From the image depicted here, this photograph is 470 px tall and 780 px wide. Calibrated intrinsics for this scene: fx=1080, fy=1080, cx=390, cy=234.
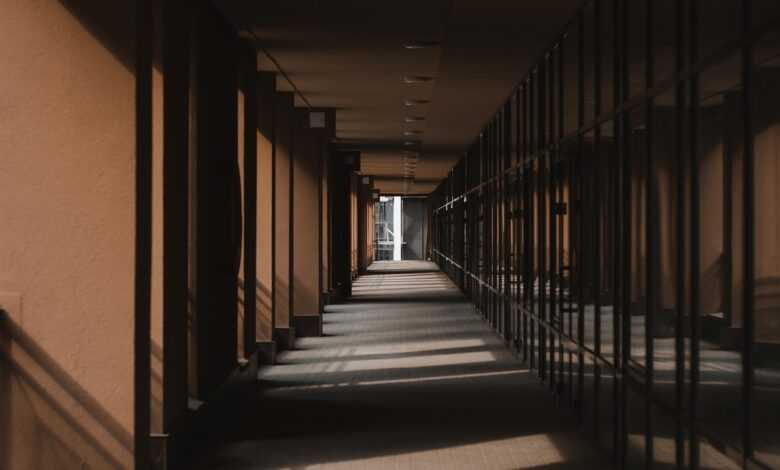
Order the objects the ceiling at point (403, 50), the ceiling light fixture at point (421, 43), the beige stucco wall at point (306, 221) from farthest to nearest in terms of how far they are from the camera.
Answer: the beige stucco wall at point (306, 221), the ceiling light fixture at point (421, 43), the ceiling at point (403, 50)

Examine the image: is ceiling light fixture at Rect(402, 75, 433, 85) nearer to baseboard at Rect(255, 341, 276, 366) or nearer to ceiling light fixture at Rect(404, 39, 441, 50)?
ceiling light fixture at Rect(404, 39, 441, 50)

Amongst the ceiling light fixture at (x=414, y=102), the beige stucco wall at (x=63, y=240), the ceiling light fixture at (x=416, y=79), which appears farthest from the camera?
the ceiling light fixture at (x=414, y=102)

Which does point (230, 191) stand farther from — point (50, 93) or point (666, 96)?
point (666, 96)

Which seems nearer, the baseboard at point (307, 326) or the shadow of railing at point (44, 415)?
the shadow of railing at point (44, 415)

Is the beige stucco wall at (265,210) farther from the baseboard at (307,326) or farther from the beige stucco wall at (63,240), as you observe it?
the beige stucco wall at (63,240)

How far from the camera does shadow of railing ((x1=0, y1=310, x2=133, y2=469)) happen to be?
5.28 meters

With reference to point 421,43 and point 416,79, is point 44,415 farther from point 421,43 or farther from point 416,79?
point 416,79

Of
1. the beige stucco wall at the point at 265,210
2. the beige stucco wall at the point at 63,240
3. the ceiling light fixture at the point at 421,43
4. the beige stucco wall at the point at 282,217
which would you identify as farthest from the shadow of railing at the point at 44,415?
the beige stucco wall at the point at 282,217

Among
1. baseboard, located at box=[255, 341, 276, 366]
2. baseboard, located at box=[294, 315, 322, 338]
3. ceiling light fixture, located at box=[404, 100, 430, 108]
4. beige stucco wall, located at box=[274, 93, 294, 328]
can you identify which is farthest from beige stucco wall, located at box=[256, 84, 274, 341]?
ceiling light fixture, located at box=[404, 100, 430, 108]

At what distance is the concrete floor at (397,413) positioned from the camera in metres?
6.35

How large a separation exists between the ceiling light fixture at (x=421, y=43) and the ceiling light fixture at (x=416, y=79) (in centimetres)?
167

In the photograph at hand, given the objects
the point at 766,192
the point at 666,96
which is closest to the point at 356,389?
the point at 666,96

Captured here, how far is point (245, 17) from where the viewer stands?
8148 millimetres

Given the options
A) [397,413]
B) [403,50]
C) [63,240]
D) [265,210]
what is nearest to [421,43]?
[403,50]
